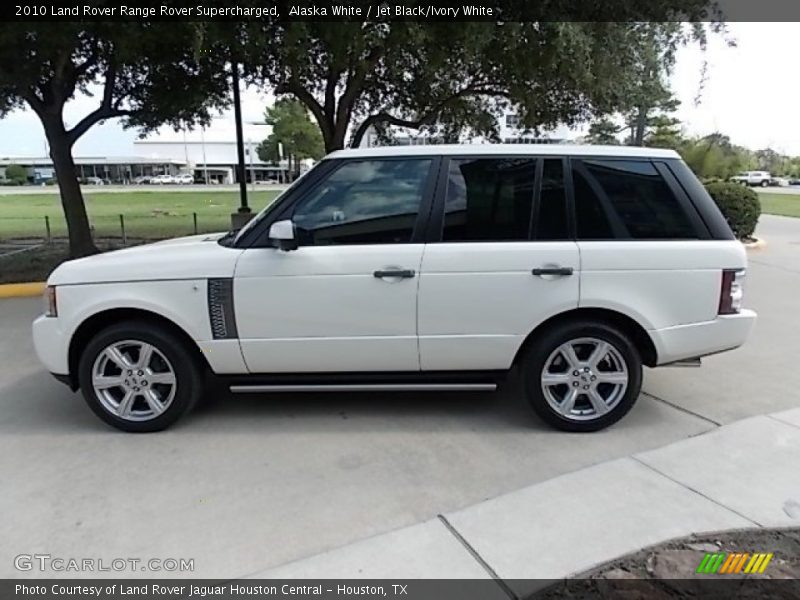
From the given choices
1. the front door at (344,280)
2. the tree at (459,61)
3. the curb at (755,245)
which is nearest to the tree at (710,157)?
the curb at (755,245)

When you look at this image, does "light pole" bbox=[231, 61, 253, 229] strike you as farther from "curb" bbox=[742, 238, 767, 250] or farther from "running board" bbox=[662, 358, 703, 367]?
"curb" bbox=[742, 238, 767, 250]

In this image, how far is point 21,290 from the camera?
789cm

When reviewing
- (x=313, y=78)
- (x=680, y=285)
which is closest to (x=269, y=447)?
(x=680, y=285)

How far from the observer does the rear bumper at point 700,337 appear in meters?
3.65

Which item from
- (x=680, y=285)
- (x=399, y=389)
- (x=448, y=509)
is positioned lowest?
(x=448, y=509)

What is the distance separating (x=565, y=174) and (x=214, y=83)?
8857 millimetres

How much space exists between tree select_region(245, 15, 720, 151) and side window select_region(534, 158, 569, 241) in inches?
140

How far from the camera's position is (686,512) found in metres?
2.82

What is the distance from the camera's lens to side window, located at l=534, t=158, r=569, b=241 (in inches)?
142

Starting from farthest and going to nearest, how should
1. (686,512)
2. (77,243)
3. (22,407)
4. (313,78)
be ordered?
(313,78), (77,243), (22,407), (686,512)

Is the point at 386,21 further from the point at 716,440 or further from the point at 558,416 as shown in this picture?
the point at 716,440

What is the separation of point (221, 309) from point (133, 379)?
769 mm

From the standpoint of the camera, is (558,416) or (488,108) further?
(488,108)

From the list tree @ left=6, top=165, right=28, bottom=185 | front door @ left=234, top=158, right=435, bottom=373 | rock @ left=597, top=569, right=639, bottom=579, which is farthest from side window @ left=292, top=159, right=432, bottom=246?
tree @ left=6, top=165, right=28, bottom=185
